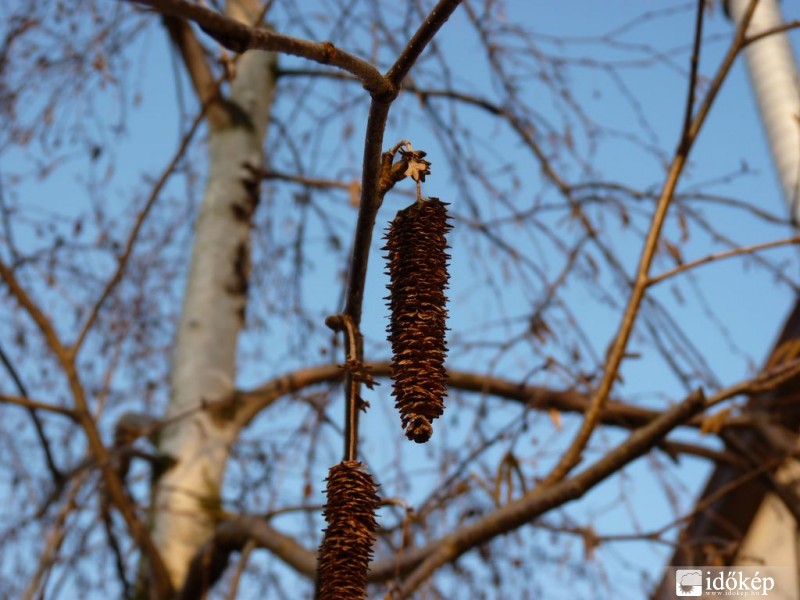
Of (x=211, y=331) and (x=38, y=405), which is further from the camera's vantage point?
(x=211, y=331)

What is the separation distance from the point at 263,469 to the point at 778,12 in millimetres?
3340

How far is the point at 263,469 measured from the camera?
11.9ft

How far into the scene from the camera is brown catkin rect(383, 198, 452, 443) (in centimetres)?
88

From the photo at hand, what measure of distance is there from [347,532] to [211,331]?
96.1 inches

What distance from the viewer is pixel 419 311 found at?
937 millimetres

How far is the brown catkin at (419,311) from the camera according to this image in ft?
2.88

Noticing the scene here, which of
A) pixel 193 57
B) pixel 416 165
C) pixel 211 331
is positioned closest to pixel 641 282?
pixel 416 165

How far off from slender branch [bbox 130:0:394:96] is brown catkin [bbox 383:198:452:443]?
0.44ft

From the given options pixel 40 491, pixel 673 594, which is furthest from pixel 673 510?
pixel 40 491

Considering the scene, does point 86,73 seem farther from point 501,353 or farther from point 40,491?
point 501,353

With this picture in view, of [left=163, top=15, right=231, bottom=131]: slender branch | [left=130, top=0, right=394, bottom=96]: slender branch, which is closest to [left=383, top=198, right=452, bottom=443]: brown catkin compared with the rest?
[left=130, top=0, right=394, bottom=96]: slender branch

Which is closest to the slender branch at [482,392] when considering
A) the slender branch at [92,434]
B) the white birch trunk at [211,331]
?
the white birch trunk at [211,331]

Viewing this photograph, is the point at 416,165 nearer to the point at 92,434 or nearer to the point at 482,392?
the point at 92,434

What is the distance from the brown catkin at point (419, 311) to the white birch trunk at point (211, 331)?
2072 mm
